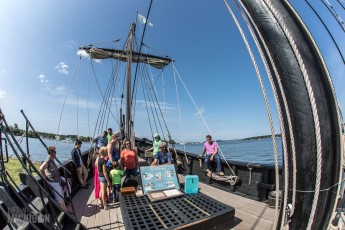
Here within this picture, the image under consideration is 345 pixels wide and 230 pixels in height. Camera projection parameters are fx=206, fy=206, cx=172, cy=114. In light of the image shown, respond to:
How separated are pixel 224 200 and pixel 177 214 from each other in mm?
2018

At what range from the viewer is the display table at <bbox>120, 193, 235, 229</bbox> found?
3203 mm

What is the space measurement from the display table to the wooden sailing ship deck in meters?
0.39

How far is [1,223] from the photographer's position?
2.41 m

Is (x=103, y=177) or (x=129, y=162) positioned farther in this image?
(x=129, y=162)

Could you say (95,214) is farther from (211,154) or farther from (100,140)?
(100,140)

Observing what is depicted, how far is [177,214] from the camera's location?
3549 mm

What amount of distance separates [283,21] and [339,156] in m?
1.03

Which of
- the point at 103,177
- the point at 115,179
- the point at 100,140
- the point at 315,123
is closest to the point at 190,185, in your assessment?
the point at 115,179

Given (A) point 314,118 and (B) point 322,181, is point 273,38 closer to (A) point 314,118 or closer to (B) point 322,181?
(A) point 314,118

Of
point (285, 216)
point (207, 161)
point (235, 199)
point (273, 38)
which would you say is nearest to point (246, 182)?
point (235, 199)


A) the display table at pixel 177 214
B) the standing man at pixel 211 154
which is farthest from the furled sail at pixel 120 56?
the display table at pixel 177 214

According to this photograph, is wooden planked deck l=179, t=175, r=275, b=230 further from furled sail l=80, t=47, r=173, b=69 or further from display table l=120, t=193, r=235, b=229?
furled sail l=80, t=47, r=173, b=69

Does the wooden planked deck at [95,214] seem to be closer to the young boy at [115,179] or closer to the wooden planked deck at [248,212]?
the young boy at [115,179]

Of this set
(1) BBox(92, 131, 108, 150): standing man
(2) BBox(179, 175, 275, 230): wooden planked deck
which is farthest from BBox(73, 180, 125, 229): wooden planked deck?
(1) BBox(92, 131, 108, 150): standing man
